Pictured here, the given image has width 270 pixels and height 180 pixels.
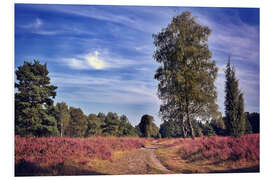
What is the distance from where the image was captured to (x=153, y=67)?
10016mm

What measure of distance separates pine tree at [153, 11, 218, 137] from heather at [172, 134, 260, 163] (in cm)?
75

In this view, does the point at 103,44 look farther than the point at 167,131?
No

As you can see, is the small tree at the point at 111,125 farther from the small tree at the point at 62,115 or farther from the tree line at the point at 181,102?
the small tree at the point at 62,115

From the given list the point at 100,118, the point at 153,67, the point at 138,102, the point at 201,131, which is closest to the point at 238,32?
the point at 153,67

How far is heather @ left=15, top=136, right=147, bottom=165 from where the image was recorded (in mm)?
8812

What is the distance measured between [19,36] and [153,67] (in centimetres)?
617

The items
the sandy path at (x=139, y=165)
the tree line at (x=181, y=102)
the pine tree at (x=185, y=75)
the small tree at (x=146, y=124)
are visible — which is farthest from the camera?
the pine tree at (x=185, y=75)

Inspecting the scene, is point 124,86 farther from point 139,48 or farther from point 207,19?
point 207,19

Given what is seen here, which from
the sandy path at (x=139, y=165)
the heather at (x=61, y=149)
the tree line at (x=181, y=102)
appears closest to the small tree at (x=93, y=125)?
the tree line at (x=181, y=102)

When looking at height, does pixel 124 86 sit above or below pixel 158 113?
above

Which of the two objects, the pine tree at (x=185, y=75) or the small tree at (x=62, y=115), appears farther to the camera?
the pine tree at (x=185, y=75)

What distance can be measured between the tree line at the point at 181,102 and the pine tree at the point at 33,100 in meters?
0.05

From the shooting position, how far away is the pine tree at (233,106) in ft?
32.1

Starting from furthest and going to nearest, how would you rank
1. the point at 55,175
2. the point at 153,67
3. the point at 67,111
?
the point at 153,67 → the point at 67,111 → the point at 55,175
